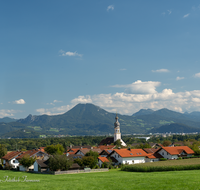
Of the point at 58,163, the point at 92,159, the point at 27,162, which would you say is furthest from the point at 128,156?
the point at 27,162

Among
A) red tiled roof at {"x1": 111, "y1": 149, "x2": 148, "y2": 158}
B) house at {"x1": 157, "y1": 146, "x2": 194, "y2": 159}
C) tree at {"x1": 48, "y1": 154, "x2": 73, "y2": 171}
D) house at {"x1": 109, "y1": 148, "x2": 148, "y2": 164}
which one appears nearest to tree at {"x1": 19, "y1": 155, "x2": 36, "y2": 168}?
tree at {"x1": 48, "y1": 154, "x2": 73, "y2": 171}

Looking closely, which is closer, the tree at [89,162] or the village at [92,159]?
the village at [92,159]

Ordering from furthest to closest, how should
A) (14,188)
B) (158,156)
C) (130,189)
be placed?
(158,156), (14,188), (130,189)

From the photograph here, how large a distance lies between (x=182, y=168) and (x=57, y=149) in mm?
45733

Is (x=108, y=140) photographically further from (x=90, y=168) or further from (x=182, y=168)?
(x=182, y=168)

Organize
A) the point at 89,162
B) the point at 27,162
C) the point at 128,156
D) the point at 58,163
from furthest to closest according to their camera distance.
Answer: the point at 128,156
the point at 27,162
the point at 89,162
the point at 58,163

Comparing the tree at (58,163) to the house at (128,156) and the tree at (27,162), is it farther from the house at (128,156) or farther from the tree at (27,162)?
the house at (128,156)

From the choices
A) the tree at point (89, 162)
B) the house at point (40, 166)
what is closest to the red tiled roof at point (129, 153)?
the tree at point (89, 162)

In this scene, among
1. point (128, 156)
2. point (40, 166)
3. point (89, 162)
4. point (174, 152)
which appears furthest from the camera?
point (174, 152)

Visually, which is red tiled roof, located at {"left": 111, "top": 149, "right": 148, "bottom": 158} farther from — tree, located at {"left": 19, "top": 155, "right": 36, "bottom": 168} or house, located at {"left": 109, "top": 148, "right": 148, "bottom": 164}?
tree, located at {"left": 19, "top": 155, "right": 36, "bottom": 168}

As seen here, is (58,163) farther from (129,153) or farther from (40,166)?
(129,153)

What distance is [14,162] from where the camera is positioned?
80.5m

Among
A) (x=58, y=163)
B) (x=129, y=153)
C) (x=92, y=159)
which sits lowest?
(x=129, y=153)

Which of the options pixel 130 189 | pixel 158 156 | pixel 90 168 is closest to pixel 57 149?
pixel 90 168
